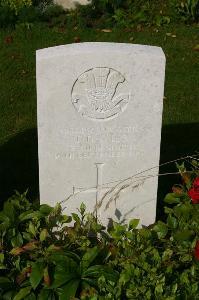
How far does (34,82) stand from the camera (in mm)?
6652

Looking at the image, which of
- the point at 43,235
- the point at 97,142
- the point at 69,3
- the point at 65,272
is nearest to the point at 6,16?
the point at 69,3

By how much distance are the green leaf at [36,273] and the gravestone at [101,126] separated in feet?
2.33

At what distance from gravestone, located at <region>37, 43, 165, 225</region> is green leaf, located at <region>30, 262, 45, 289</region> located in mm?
709

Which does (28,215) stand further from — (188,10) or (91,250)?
(188,10)

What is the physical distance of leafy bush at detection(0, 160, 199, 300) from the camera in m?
3.21

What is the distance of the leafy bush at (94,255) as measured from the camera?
321 centimetres

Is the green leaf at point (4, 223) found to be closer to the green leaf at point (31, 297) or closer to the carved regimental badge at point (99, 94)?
the green leaf at point (31, 297)

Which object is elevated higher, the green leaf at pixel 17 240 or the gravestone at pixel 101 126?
the gravestone at pixel 101 126

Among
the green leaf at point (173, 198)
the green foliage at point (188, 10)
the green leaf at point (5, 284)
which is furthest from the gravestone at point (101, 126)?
the green foliage at point (188, 10)

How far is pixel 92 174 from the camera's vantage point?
390 centimetres

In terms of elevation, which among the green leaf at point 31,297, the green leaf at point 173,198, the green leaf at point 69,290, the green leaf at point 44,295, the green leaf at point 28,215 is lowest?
the green leaf at point 31,297

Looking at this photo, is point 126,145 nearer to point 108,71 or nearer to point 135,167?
point 135,167

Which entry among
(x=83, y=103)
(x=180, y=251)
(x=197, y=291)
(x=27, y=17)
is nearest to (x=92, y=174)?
(x=83, y=103)

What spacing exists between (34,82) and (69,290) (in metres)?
3.82
